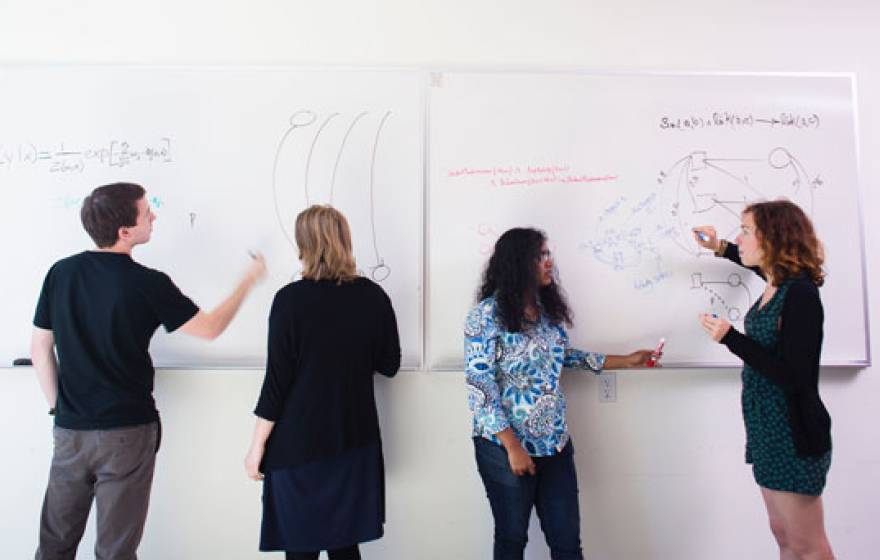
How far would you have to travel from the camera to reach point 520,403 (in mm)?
1646

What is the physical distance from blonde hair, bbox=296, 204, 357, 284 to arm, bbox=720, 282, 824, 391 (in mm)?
1201

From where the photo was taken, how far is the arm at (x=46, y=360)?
5.73 ft

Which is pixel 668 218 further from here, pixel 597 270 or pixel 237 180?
pixel 237 180

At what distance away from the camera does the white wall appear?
204 centimetres

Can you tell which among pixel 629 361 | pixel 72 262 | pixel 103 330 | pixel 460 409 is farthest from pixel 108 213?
pixel 629 361

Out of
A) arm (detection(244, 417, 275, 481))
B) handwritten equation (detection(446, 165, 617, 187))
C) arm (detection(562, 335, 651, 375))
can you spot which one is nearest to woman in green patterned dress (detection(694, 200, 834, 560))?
arm (detection(562, 335, 651, 375))

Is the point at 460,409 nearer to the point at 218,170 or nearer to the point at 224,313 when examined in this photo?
the point at 224,313

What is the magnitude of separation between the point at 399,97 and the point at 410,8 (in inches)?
14.9

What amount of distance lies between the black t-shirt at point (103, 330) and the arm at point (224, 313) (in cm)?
6

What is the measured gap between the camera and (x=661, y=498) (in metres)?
2.08

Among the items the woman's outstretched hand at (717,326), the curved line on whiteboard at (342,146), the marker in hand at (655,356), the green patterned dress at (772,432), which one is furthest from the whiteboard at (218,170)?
the green patterned dress at (772,432)

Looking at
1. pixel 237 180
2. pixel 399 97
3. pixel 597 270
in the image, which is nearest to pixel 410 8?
pixel 399 97

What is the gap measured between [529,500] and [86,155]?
2.01 m

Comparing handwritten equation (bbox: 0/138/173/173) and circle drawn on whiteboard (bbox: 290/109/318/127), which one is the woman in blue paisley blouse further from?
handwritten equation (bbox: 0/138/173/173)
